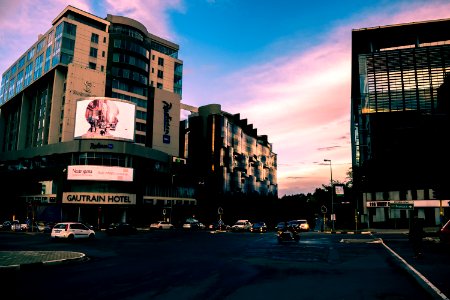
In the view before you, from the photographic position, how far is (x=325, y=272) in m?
12.2

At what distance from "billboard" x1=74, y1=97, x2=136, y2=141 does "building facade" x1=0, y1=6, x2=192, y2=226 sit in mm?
168

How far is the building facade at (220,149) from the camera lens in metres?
102

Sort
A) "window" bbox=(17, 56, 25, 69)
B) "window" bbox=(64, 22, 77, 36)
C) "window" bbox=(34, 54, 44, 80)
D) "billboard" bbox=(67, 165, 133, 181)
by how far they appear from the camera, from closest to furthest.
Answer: "billboard" bbox=(67, 165, 133, 181) → "window" bbox=(64, 22, 77, 36) → "window" bbox=(34, 54, 44, 80) → "window" bbox=(17, 56, 25, 69)

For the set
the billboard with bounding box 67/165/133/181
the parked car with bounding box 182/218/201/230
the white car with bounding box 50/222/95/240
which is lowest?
the parked car with bounding box 182/218/201/230

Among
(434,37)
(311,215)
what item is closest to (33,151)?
(311,215)

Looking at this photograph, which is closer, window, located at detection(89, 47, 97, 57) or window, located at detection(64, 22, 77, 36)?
window, located at detection(64, 22, 77, 36)

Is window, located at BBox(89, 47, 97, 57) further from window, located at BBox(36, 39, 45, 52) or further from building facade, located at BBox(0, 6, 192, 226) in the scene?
window, located at BBox(36, 39, 45, 52)

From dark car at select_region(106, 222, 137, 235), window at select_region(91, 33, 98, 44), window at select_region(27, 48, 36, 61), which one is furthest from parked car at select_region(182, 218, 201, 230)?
window at select_region(27, 48, 36, 61)

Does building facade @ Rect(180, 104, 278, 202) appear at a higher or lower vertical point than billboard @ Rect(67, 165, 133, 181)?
higher

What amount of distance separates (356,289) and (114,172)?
57584mm

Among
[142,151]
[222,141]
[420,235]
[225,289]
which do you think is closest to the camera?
[225,289]

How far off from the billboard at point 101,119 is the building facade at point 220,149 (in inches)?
1252

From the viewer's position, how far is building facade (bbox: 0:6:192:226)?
62.4 meters

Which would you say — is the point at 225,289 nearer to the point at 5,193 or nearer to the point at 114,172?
the point at 114,172
